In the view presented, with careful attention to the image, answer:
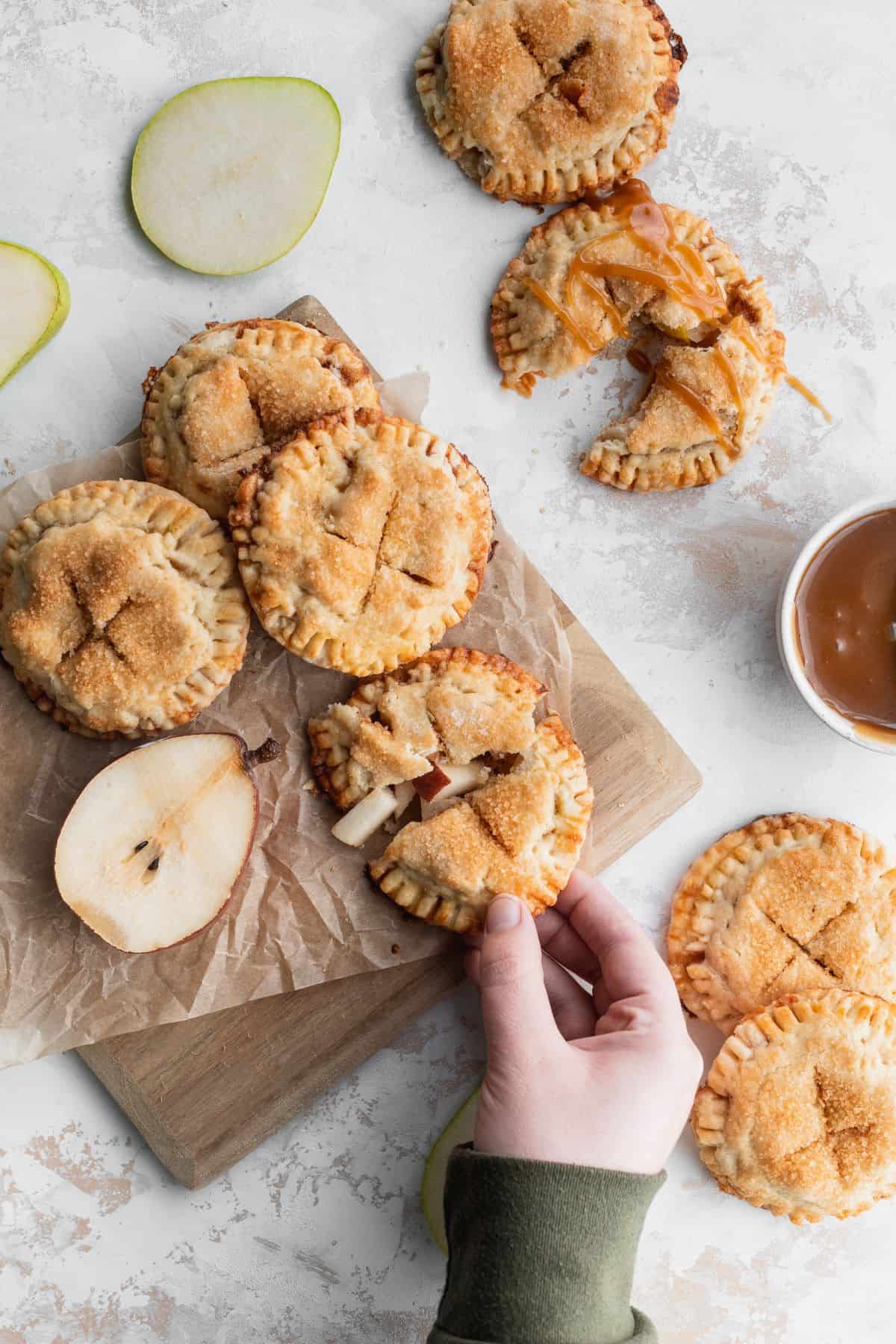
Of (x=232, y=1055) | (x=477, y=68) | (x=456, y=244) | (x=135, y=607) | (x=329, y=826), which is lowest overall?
(x=232, y=1055)

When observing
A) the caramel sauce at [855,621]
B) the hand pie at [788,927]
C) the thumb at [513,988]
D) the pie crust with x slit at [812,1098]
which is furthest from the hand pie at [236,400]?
the pie crust with x slit at [812,1098]

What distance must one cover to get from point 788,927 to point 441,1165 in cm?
120

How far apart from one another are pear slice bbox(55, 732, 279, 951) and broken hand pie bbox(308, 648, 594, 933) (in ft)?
0.89

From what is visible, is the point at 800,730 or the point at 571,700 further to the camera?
the point at 800,730

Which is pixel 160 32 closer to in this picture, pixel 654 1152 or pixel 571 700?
pixel 571 700

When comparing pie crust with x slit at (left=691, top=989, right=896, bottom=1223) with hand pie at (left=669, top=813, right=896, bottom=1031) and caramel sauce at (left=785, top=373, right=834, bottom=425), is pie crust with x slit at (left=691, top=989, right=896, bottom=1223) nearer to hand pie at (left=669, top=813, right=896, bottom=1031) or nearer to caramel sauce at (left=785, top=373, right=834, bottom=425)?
hand pie at (left=669, top=813, right=896, bottom=1031)

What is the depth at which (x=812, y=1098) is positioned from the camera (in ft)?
10.6

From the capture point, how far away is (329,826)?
121 inches

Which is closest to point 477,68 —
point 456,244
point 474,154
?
point 474,154

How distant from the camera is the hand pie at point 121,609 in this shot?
2.82m

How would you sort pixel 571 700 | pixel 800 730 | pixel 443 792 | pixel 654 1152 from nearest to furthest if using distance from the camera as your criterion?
1. pixel 654 1152
2. pixel 443 792
3. pixel 571 700
4. pixel 800 730

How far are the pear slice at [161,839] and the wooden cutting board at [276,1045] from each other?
1.21 feet

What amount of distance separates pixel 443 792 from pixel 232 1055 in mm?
913

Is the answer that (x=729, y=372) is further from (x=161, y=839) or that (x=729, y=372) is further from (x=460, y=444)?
(x=161, y=839)
